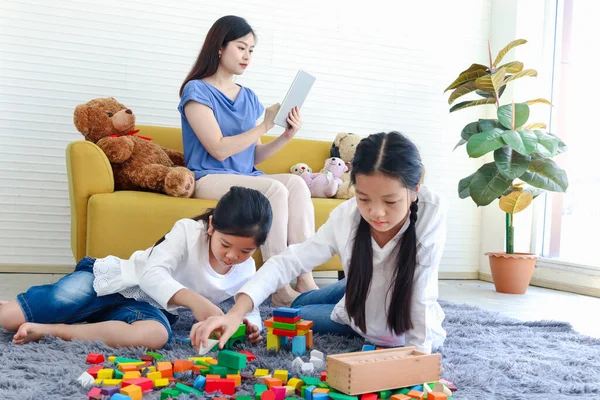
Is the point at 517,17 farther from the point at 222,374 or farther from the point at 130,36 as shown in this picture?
the point at 222,374

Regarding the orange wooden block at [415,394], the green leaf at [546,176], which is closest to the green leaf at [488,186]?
the green leaf at [546,176]

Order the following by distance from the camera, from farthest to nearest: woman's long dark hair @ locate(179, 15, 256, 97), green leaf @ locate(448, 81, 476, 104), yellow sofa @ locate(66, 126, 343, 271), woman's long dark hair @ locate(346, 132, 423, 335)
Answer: green leaf @ locate(448, 81, 476, 104)
woman's long dark hair @ locate(179, 15, 256, 97)
yellow sofa @ locate(66, 126, 343, 271)
woman's long dark hair @ locate(346, 132, 423, 335)

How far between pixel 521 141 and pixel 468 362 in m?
1.73

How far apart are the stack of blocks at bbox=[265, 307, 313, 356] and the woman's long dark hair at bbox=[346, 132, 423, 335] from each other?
0.48 feet

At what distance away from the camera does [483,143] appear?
9.91ft

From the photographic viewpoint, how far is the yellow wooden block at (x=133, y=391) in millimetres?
1155

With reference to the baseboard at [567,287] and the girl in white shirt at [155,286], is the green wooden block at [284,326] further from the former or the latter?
the baseboard at [567,287]

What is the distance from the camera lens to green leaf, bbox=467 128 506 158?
3.01 m

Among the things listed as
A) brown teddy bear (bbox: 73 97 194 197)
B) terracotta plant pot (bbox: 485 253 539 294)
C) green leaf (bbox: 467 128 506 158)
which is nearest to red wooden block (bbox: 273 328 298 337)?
brown teddy bear (bbox: 73 97 194 197)

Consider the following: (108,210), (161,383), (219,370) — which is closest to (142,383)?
(161,383)

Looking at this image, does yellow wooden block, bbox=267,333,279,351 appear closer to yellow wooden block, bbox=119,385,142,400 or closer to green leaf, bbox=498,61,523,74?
yellow wooden block, bbox=119,385,142,400

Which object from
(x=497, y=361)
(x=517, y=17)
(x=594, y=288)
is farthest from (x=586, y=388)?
(x=517, y=17)

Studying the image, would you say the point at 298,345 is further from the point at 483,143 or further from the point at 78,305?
the point at 483,143

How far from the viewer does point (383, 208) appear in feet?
4.58
